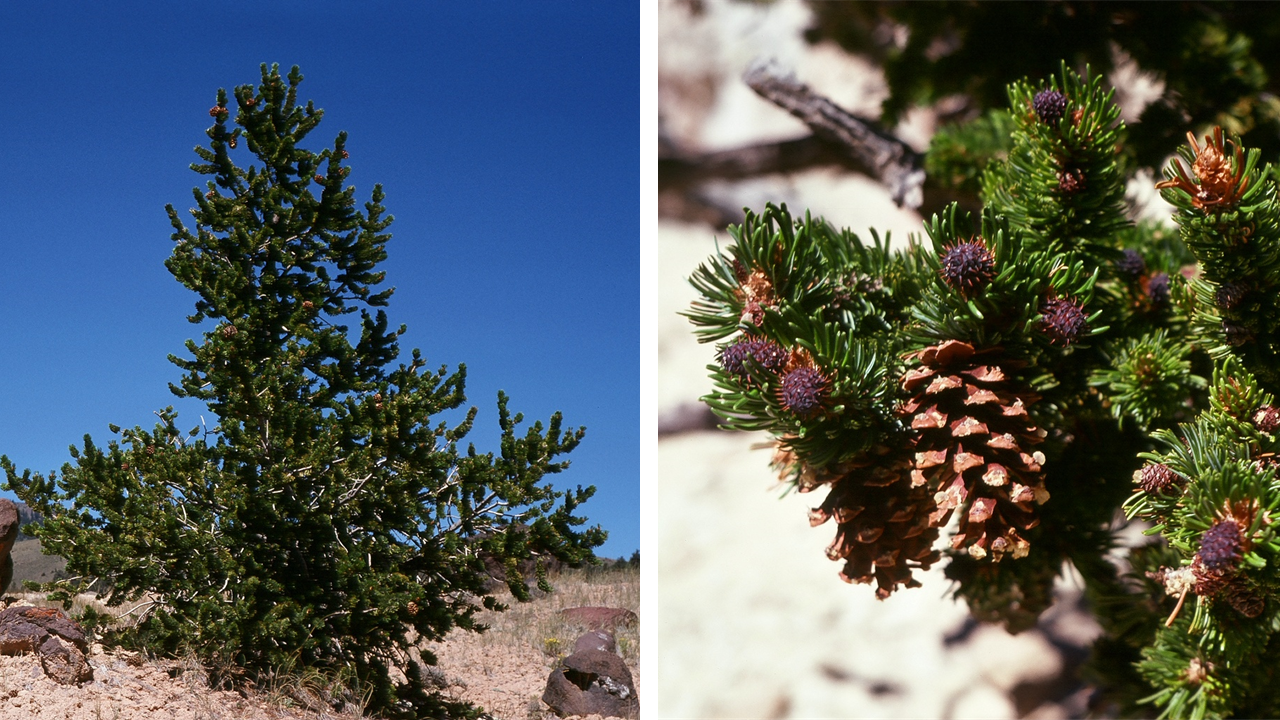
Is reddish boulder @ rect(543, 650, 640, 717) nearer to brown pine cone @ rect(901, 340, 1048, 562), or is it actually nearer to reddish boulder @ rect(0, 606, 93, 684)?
reddish boulder @ rect(0, 606, 93, 684)

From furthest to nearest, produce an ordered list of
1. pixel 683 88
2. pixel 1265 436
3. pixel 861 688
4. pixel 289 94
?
1. pixel 289 94
2. pixel 683 88
3. pixel 861 688
4. pixel 1265 436

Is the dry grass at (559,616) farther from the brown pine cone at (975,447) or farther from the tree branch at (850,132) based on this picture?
the brown pine cone at (975,447)

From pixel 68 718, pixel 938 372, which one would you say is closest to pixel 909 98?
pixel 938 372

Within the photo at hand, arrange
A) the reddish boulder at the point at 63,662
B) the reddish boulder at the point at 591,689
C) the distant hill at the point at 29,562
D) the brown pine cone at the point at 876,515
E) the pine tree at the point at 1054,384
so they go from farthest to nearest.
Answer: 1. the distant hill at the point at 29,562
2. the reddish boulder at the point at 591,689
3. the reddish boulder at the point at 63,662
4. the brown pine cone at the point at 876,515
5. the pine tree at the point at 1054,384

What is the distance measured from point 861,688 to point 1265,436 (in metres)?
0.73

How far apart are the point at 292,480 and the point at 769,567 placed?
1.77m

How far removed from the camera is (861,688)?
1.39 m

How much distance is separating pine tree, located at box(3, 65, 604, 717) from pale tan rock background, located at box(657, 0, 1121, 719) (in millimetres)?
1509

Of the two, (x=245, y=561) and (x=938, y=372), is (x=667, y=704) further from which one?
(x=245, y=561)

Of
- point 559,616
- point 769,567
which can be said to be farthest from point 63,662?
point 559,616

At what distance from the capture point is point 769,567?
4.86ft

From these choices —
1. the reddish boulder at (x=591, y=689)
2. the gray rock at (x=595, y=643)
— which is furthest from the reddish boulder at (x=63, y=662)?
the gray rock at (x=595, y=643)

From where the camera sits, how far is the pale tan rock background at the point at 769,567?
1362mm

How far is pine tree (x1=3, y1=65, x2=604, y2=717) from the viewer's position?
2.72 meters
